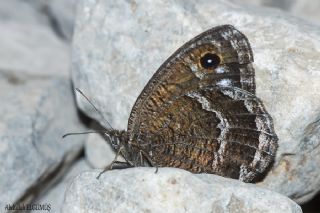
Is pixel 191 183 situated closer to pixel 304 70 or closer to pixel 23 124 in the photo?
pixel 304 70

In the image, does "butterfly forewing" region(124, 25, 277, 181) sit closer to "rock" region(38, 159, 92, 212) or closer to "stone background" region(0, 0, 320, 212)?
"stone background" region(0, 0, 320, 212)

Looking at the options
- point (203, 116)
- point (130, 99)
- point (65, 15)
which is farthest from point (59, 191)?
point (65, 15)

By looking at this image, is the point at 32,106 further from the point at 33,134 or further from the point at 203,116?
the point at 203,116

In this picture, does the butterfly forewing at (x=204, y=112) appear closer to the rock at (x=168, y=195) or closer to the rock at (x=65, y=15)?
the rock at (x=168, y=195)

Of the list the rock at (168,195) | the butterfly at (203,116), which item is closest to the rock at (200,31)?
the butterfly at (203,116)

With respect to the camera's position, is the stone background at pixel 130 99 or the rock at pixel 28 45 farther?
the rock at pixel 28 45
